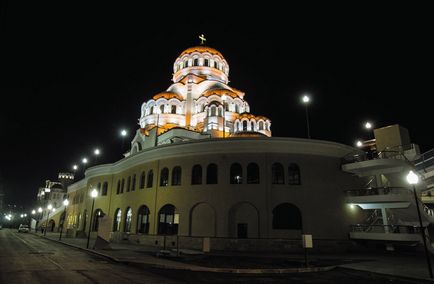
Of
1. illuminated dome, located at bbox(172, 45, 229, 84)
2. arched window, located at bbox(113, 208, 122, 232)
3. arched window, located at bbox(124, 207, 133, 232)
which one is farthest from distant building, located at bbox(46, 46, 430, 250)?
illuminated dome, located at bbox(172, 45, 229, 84)

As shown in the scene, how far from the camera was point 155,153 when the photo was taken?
30094 millimetres

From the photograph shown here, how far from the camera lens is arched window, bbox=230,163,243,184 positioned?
2548 cm

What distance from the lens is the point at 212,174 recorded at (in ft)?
86.4

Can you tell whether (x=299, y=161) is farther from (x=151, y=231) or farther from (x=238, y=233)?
(x=151, y=231)

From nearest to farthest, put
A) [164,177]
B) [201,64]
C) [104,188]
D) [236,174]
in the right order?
[236,174] → [164,177] → [104,188] → [201,64]

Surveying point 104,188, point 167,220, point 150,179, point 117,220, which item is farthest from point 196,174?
point 104,188

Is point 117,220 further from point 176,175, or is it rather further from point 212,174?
point 212,174

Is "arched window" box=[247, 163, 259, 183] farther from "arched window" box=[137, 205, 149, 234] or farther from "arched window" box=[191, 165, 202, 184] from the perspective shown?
"arched window" box=[137, 205, 149, 234]

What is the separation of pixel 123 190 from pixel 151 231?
8.94 metres

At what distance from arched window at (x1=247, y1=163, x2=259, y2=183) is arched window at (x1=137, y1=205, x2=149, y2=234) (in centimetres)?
1146

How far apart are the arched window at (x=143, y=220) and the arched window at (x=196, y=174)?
22.0 ft

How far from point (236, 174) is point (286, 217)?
5340mm

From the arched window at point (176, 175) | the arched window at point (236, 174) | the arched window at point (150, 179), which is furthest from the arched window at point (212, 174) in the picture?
the arched window at point (150, 179)

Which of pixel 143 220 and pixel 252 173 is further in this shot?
pixel 143 220
